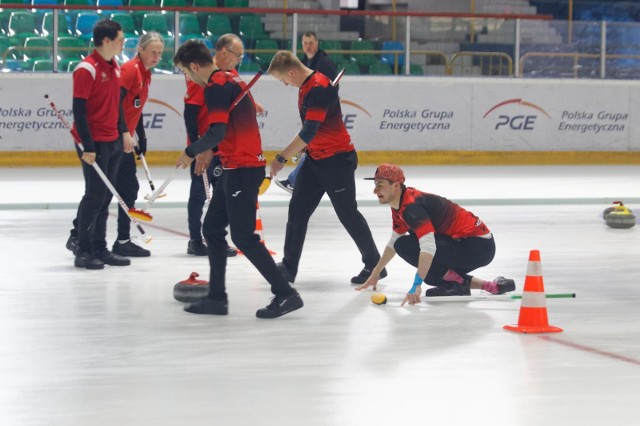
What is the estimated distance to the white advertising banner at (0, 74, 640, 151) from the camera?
19.6 meters

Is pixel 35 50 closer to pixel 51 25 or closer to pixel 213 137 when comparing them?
pixel 51 25

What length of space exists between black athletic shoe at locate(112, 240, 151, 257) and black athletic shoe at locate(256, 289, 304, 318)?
10.6 ft

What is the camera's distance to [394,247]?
8.56 meters

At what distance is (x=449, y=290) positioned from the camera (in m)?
8.62

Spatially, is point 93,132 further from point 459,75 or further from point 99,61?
point 459,75

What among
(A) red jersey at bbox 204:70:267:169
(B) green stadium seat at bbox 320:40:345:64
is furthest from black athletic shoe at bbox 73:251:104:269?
A: (B) green stadium seat at bbox 320:40:345:64

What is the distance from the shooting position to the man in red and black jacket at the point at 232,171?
7.70 metres

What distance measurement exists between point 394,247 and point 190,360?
2371mm

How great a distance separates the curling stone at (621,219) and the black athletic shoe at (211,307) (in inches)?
246

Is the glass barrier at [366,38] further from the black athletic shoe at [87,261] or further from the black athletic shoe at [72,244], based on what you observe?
the black athletic shoe at [87,261]

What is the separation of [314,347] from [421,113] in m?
14.6

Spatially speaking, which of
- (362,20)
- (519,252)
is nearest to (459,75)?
(362,20)

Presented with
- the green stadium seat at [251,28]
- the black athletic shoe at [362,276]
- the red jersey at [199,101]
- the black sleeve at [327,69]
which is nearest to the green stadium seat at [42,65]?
the green stadium seat at [251,28]

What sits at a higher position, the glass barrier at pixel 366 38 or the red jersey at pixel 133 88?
the glass barrier at pixel 366 38
